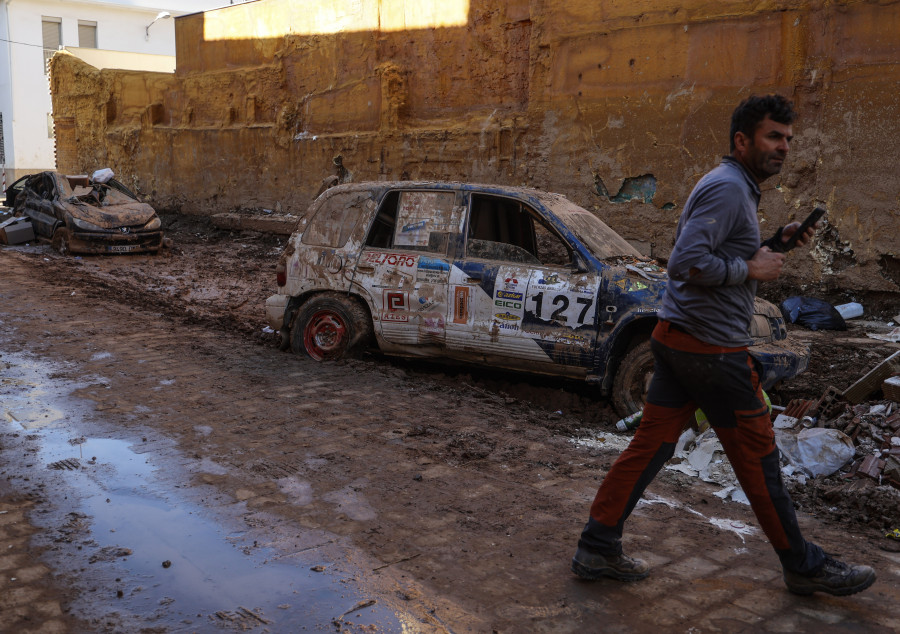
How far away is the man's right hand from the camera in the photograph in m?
3.31

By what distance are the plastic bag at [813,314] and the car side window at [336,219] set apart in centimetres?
553

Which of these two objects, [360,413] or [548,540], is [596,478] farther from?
[360,413]

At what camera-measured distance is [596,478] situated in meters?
5.04

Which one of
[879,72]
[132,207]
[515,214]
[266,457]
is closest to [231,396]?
[266,457]

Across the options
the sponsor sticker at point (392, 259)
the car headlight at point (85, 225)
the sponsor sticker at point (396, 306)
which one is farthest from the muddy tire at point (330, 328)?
the car headlight at point (85, 225)

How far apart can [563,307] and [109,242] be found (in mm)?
11795

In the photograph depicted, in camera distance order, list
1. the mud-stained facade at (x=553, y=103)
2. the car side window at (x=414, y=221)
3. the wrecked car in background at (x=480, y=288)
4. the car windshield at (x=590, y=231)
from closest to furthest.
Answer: the wrecked car in background at (x=480, y=288) < the car windshield at (x=590, y=231) < the car side window at (x=414, y=221) < the mud-stained facade at (x=553, y=103)

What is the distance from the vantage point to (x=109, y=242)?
51.2 ft

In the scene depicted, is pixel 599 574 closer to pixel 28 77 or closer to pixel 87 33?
pixel 28 77

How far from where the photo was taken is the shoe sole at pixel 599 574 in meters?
3.61

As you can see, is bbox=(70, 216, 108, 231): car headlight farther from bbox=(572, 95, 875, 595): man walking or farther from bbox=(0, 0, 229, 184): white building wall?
bbox=(0, 0, 229, 184): white building wall

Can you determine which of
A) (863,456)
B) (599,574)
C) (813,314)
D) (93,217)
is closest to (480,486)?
(599,574)

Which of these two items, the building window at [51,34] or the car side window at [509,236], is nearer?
the car side window at [509,236]

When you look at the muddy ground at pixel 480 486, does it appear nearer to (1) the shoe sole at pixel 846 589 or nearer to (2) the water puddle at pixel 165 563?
(1) the shoe sole at pixel 846 589
